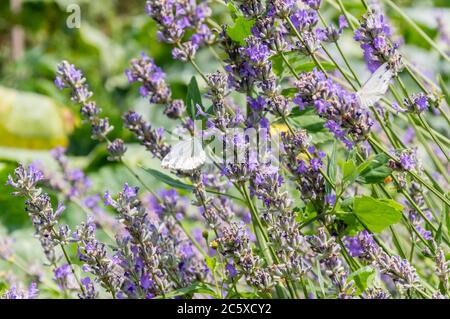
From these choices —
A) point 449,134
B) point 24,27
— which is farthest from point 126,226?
point 24,27

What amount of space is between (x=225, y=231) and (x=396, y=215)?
0.75ft

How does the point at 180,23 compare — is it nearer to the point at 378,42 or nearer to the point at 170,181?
the point at 170,181

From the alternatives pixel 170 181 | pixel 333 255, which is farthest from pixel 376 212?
pixel 170 181

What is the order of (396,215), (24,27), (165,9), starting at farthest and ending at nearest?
(24,27) < (165,9) < (396,215)

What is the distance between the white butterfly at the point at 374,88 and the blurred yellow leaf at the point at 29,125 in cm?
304

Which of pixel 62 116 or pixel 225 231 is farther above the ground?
pixel 62 116

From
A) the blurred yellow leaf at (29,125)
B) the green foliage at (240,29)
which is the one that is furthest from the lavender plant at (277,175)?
the blurred yellow leaf at (29,125)

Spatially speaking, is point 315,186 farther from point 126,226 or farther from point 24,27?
point 24,27

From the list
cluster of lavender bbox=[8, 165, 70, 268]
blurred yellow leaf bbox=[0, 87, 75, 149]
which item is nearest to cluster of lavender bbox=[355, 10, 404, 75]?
cluster of lavender bbox=[8, 165, 70, 268]

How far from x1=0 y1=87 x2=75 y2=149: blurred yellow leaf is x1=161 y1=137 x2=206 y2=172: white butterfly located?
9.36ft

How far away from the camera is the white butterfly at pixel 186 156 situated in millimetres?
1073

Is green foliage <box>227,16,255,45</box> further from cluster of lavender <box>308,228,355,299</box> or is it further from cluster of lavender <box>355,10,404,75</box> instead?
cluster of lavender <box>308,228,355,299</box>

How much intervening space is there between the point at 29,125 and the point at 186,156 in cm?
298

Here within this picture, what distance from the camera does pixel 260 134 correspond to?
3.54 ft
